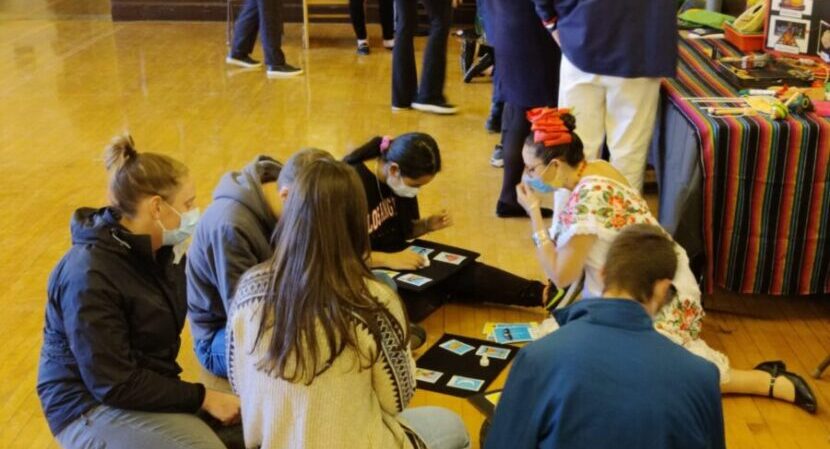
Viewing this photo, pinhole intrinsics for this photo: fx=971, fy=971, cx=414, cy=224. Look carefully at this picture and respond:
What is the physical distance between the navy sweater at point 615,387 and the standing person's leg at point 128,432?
893mm

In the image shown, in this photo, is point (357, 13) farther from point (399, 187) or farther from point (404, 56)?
point (399, 187)

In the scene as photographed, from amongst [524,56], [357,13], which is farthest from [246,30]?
[524,56]

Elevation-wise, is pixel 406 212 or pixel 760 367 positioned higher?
pixel 406 212

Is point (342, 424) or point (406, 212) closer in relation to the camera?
point (342, 424)

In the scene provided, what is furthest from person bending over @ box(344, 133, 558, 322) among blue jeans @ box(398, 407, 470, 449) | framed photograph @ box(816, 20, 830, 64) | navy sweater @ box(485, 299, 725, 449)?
framed photograph @ box(816, 20, 830, 64)

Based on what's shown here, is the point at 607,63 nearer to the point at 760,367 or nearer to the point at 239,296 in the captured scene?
the point at 760,367

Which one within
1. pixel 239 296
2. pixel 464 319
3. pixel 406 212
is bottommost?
pixel 464 319

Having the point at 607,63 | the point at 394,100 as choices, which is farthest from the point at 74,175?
the point at 607,63

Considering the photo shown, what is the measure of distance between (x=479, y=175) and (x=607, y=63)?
144cm

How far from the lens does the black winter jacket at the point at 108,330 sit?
216cm

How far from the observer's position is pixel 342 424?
1.92 metres

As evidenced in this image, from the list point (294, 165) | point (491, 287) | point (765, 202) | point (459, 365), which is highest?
point (294, 165)

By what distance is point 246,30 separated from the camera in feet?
23.4

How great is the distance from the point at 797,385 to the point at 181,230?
190cm
